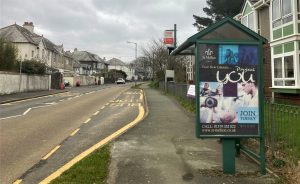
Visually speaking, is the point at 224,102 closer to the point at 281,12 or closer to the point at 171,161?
the point at 171,161

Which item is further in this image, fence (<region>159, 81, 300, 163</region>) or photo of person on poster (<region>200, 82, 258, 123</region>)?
photo of person on poster (<region>200, 82, 258, 123</region>)

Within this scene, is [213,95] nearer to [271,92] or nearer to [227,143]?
[227,143]

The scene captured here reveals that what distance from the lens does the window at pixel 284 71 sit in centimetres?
2304

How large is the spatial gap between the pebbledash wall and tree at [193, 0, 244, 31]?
922 inches

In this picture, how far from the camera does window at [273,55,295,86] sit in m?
23.0

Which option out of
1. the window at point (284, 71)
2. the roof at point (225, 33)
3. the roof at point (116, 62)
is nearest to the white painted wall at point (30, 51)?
the window at point (284, 71)

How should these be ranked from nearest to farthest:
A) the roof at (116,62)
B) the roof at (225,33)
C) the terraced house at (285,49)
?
the roof at (225,33), the terraced house at (285,49), the roof at (116,62)

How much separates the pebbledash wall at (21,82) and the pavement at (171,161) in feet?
80.3

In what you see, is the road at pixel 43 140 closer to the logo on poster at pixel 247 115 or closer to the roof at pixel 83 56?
the logo on poster at pixel 247 115

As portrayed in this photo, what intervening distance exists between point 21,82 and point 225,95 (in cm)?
3341

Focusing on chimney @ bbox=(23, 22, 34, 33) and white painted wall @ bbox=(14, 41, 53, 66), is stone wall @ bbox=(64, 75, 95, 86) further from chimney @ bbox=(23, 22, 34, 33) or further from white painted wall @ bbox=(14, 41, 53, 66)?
chimney @ bbox=(23, 22, 34, 33)

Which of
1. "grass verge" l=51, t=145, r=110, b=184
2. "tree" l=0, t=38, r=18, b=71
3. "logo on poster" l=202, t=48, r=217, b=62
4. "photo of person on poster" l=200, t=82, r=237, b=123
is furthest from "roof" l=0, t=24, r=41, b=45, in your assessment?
"photo of person on poster" l=200, t=82, r=237, b=123

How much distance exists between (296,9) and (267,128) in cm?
1557

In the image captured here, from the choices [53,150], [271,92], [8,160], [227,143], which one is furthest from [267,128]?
[271,92]
